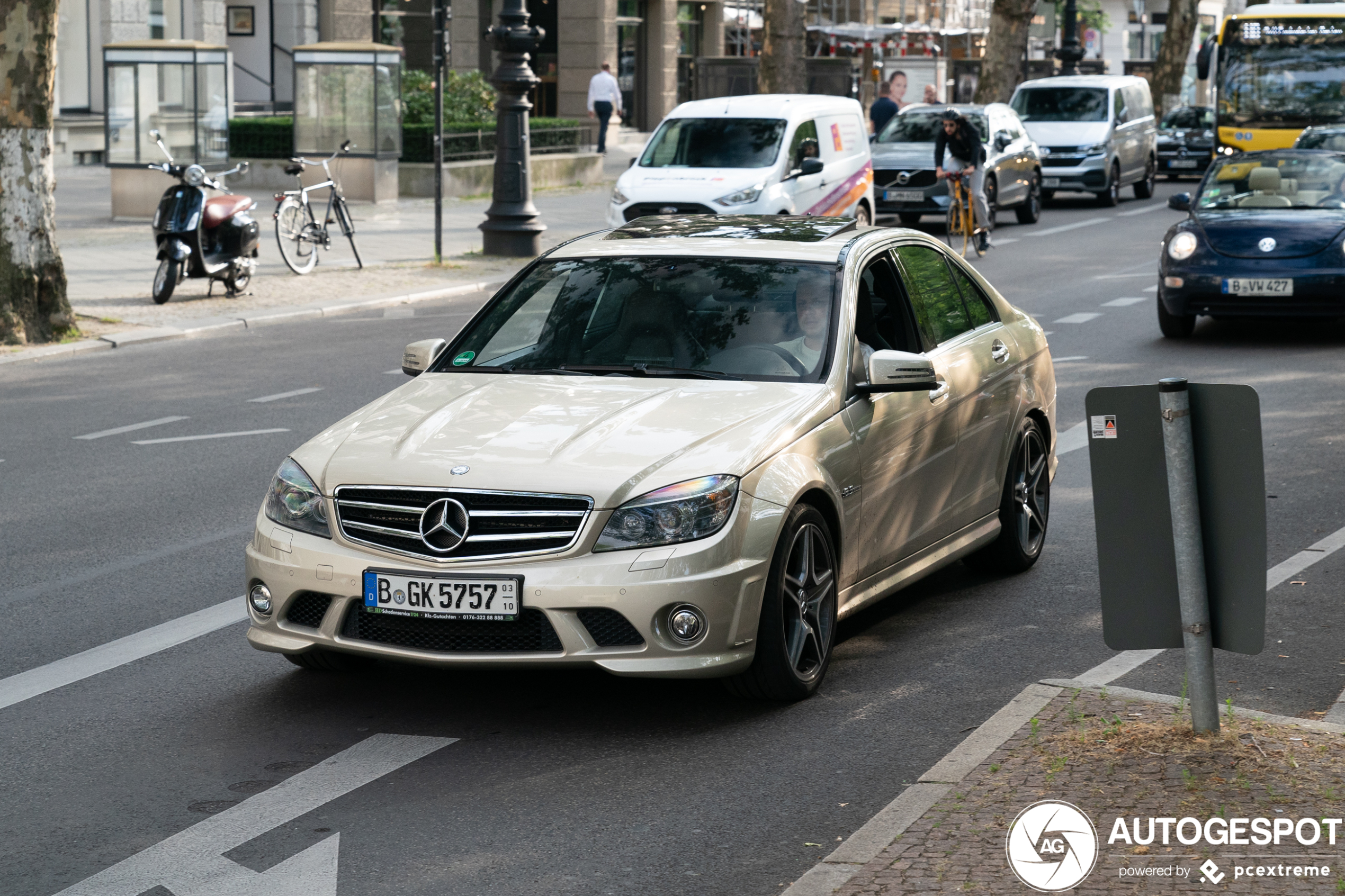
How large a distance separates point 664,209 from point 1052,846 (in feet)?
55.0

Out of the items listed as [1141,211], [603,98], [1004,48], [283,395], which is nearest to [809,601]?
[283,395]

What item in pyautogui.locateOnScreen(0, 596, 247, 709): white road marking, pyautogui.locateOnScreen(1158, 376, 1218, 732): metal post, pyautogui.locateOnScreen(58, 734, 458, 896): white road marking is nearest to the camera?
pyautogui.locateOnScreen(58, 734, 458, 896): white road marking

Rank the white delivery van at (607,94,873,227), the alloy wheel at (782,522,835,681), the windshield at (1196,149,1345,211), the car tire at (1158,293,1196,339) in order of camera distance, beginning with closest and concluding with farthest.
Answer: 1. the alloy wheel at (782,522,835,681)
2. the car tire at (1158,293,1196,339)
3. the windshield at (1196,149,1345,211)
4. the white delivery van at (607,94,873,227)

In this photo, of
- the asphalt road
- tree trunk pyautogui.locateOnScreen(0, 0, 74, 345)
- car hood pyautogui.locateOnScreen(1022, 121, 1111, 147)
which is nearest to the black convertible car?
the asphalt road

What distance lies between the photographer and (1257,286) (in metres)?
15.0

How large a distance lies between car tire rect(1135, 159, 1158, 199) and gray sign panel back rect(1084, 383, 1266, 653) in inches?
1211

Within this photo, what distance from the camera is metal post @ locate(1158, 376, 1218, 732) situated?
15.7 feet

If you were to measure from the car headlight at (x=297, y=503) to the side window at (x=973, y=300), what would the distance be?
3115 mm

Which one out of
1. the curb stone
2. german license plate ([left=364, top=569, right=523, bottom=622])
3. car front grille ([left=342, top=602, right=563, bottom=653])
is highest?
the curb stone

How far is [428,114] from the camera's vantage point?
29.8 metres

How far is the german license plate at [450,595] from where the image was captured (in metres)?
5.45

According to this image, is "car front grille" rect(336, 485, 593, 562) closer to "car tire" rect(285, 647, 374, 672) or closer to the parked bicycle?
"car tire" rect(285, 647, 374, 672)

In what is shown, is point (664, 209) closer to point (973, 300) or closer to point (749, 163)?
point (749, 163)

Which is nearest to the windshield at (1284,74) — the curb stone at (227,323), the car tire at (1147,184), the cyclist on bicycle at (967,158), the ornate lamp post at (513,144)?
the car tire at (1147,184)
